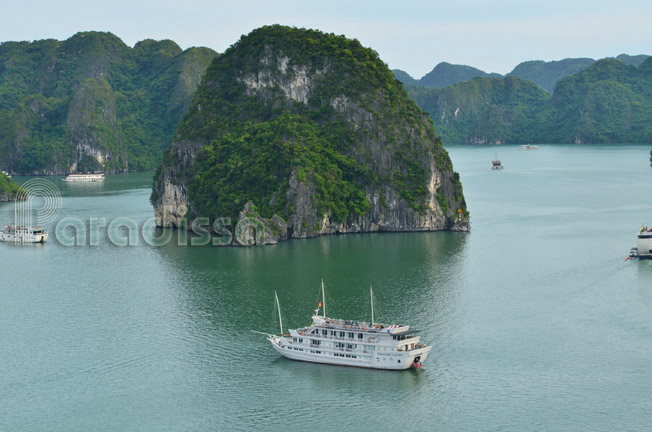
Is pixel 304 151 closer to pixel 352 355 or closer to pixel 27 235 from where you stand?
pixel 27 235

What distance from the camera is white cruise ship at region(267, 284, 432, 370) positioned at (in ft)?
211

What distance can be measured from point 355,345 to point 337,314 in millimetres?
12846

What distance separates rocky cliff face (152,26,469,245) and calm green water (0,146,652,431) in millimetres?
5786

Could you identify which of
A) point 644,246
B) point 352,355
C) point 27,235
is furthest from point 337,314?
point 27,235

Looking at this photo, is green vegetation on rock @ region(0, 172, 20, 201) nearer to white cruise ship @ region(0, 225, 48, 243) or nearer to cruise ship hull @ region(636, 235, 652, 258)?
white cruise ship @ region(0, 225, 48, 243)

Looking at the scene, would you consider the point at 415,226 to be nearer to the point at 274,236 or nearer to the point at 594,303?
the point at 274,236

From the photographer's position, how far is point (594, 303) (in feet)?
269

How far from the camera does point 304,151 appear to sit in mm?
125938

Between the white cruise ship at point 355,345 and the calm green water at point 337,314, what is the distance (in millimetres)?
1031

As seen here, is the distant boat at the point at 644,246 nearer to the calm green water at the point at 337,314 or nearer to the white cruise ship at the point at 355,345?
the calm green water at the point at 337,314

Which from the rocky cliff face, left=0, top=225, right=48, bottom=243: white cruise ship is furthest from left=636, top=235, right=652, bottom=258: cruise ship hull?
left=0, top=225, right=48, bottom=243: white cruise ship

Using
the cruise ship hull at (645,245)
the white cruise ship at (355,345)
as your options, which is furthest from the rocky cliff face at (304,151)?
the white cruise ship at (355,345)

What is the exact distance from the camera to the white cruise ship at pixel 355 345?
64312mm

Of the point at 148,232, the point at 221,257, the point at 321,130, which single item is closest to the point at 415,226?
the point at 321,130
